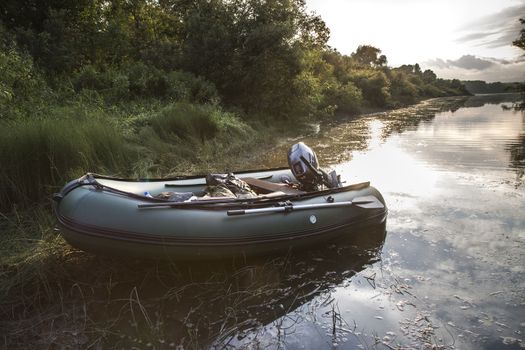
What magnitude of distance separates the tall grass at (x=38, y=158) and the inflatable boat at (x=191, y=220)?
103 cm

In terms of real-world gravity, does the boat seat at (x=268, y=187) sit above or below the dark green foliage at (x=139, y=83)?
below

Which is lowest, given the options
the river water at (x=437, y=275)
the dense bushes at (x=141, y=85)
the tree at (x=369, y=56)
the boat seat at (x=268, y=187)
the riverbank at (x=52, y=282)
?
the river water at (x=437, y=275)

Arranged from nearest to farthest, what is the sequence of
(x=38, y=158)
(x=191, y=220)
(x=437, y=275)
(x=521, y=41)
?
(x=191, y=220) < (x=437, y=275) < (x=38, y=158) < (x=521, y=41)

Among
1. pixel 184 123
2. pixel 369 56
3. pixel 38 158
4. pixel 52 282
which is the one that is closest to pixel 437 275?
pixel 52 282

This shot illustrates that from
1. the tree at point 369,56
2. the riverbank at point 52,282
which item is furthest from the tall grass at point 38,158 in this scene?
the tree at point 369,56

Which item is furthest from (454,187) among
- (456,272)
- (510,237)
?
(456,272)

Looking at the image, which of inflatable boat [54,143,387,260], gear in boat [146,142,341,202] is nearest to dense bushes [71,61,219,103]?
gear in boat [146,142,341,202]

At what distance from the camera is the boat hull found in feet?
10.4

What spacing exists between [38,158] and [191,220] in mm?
2429

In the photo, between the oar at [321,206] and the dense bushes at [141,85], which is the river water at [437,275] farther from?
the dense bushes at [141,85]

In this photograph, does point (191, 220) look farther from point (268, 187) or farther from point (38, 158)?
point (38, 158)

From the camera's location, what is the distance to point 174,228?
331 cm

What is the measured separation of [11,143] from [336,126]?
14333mm

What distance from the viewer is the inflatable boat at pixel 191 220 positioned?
126 inches
